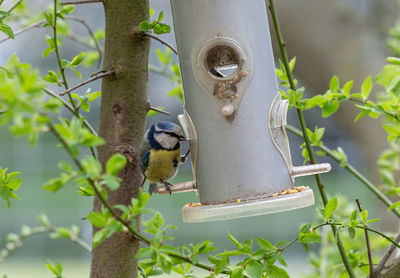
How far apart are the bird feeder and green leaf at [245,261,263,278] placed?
36 cm

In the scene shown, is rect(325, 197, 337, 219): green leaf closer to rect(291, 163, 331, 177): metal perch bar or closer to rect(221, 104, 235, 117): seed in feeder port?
rect(291, 163, 331, 177): metal perch bar

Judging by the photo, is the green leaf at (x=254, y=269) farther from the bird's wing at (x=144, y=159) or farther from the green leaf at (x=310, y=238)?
the bird's wing at (x=144, y=159)

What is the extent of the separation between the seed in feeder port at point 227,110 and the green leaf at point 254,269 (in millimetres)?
504

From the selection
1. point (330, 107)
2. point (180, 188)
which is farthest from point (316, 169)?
point (180, 188)

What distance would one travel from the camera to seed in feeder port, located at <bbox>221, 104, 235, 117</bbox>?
5.01 ft

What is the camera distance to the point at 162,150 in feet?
5.50

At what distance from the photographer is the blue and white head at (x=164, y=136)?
1.67 meters

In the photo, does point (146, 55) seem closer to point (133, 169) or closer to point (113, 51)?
point (113, 51)

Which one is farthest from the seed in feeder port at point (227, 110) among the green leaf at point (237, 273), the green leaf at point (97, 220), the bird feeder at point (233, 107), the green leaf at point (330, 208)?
the green leaf at point (97, 220)

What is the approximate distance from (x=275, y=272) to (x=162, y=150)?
619 mm

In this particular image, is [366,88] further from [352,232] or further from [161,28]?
[161,28]

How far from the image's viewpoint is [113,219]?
2.99ft

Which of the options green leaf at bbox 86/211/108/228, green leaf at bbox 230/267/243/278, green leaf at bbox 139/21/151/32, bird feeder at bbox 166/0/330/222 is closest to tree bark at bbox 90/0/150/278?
green leaf at bbox 139/21/151/32

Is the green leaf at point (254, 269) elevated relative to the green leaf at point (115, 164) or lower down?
lower down
